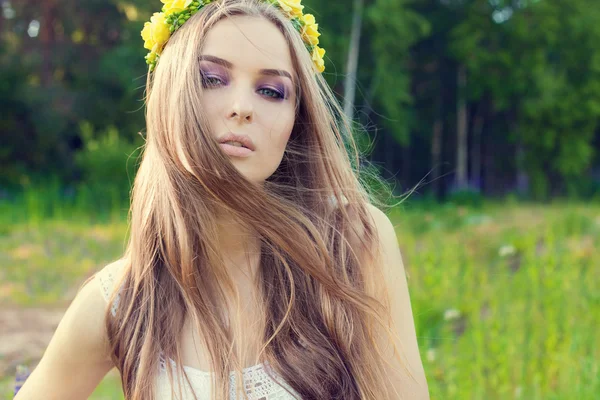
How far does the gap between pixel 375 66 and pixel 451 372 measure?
1672cm

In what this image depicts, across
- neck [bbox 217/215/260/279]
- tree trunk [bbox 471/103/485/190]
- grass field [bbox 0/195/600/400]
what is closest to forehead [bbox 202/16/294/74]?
neck [bbox 217/215/260/279]

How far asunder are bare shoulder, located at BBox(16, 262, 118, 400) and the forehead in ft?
1.97

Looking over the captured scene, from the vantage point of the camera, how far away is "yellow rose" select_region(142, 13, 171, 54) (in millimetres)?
1549

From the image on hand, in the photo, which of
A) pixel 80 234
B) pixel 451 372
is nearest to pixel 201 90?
pixel 451 372

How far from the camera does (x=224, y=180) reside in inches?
53.4

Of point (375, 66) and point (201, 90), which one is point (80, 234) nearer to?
point (201, 90)

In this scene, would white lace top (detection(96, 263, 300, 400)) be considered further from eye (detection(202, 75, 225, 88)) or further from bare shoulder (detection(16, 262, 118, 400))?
eye (detection(202, 75, 225, 88))

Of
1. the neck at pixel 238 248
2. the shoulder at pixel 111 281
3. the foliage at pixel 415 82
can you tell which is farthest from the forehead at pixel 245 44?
the foliage at pixel 415 82

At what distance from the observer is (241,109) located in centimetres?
137

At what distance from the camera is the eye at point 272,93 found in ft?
4.77

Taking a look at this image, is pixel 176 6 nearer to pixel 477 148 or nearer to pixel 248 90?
pixel 248 90

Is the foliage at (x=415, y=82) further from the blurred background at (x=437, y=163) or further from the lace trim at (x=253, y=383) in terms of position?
the lace trim at (x=253, y=383)

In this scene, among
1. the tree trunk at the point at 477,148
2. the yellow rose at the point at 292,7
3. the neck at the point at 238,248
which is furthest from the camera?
the tree trunk at the point at 477,148

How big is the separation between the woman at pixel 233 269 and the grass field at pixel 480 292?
1151 millimetres
